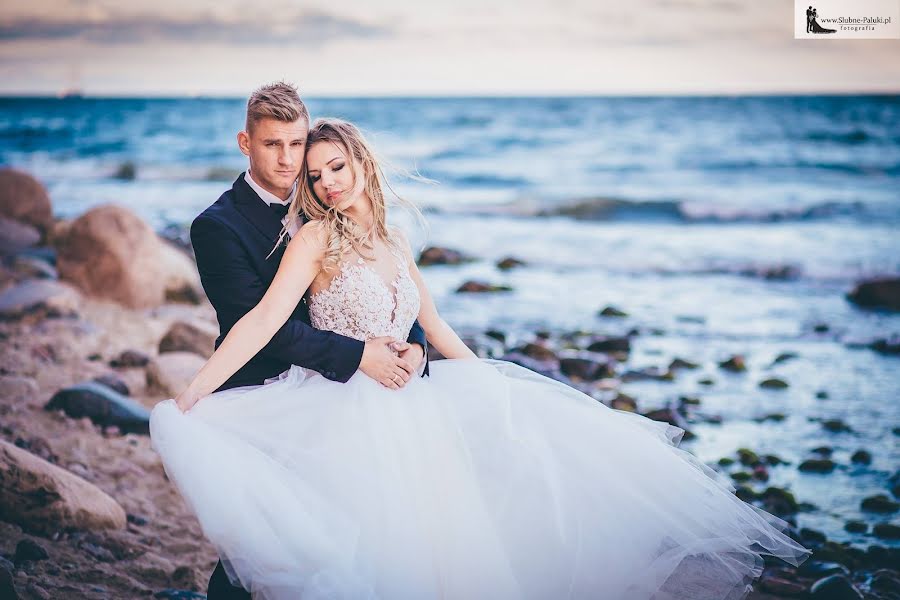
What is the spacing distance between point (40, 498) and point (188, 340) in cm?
363

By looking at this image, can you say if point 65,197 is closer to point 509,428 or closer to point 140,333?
point 140,333

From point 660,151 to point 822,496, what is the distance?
90.1 feet

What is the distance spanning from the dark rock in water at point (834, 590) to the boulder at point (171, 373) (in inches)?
185

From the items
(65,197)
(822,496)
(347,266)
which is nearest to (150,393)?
(347,266)

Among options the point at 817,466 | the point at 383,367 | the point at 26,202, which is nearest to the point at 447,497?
the point at 383,367

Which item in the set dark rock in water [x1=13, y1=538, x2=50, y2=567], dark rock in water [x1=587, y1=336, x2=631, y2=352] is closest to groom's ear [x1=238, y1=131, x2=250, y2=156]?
dark rock in water [x1=13, y1=538, x2=50, y2=567]

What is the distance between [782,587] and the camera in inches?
170

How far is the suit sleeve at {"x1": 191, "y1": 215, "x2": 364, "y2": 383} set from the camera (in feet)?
10.2

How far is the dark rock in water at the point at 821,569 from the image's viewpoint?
14.6ft

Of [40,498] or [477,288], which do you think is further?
[477,288]

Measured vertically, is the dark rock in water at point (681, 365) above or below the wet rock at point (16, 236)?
below

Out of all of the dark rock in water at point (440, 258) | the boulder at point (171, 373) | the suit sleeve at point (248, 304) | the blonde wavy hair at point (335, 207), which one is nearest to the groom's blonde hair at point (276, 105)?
the blonde wavy hair at point (335, 207)

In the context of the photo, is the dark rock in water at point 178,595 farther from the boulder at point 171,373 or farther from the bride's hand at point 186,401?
the boulder at point 171,373

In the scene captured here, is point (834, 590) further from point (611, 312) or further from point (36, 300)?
point (36, 300)
